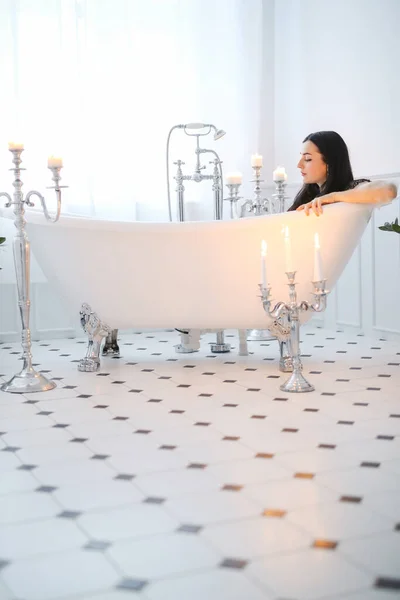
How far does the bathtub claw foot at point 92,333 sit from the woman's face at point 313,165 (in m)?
1.31

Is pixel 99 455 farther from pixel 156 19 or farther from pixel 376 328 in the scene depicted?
pixel 156 19

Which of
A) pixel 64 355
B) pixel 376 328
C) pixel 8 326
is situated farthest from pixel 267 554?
pixel 8 326

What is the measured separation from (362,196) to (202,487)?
1.93 metres

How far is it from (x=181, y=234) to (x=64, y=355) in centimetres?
132

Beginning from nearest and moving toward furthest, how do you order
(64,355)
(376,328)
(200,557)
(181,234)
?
(200,557) → (181,234) → (64,355) → (376,328)

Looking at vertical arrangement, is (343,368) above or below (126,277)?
below

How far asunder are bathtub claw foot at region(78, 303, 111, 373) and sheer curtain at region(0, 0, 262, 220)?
1383 millimetres

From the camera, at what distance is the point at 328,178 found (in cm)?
429

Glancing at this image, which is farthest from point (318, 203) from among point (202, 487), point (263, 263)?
point (202, 487)

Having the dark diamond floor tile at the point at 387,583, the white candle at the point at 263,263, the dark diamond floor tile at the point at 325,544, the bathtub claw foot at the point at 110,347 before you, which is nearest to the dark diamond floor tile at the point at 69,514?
the dark diamond floor tile at the point at 325,544

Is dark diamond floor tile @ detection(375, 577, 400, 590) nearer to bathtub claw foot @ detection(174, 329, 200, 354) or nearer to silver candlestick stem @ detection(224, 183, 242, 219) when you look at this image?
bathtub claw foot @ detection(174, 329, 200, 354)

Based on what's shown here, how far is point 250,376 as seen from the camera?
14.1 ft

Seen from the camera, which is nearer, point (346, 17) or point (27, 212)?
point (27, 212)

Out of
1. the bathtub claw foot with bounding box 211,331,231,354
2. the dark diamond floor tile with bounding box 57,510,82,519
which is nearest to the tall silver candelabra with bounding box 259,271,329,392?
the bathtub claw foot with bounding box 211,331,231,354
